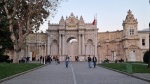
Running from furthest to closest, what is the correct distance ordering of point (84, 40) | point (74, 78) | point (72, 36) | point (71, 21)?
point (71, 21) < point (72, 36) < point (84, 40) < point (74, 78)

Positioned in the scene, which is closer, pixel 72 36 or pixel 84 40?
pixel 84 40

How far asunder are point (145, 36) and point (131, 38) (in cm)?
490

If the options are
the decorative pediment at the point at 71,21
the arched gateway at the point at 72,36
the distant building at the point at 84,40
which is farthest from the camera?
the decorative pediment at the point at 71,21

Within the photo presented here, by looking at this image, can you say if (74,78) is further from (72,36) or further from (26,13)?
(72,36)

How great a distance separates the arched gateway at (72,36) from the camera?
92125 mm

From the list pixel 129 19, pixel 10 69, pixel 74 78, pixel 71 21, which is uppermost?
pixel 129 19

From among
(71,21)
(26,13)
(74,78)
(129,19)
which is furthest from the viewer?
(71,21)

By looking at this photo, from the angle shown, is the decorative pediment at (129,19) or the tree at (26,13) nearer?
the tree at (26,13)

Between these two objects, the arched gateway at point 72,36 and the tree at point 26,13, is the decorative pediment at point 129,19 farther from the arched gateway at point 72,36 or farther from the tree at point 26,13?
the tree at point 26,13

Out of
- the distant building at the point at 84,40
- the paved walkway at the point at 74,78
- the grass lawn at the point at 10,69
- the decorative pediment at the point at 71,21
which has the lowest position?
the paved walkway at the point at 74,78

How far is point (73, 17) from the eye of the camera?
9362 centimetres

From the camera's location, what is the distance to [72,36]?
307 feet

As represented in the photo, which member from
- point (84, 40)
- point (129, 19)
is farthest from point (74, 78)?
point (129, 19)

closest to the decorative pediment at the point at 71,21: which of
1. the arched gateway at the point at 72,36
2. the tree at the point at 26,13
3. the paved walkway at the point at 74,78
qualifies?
the arched gateway at the point at 72,36
